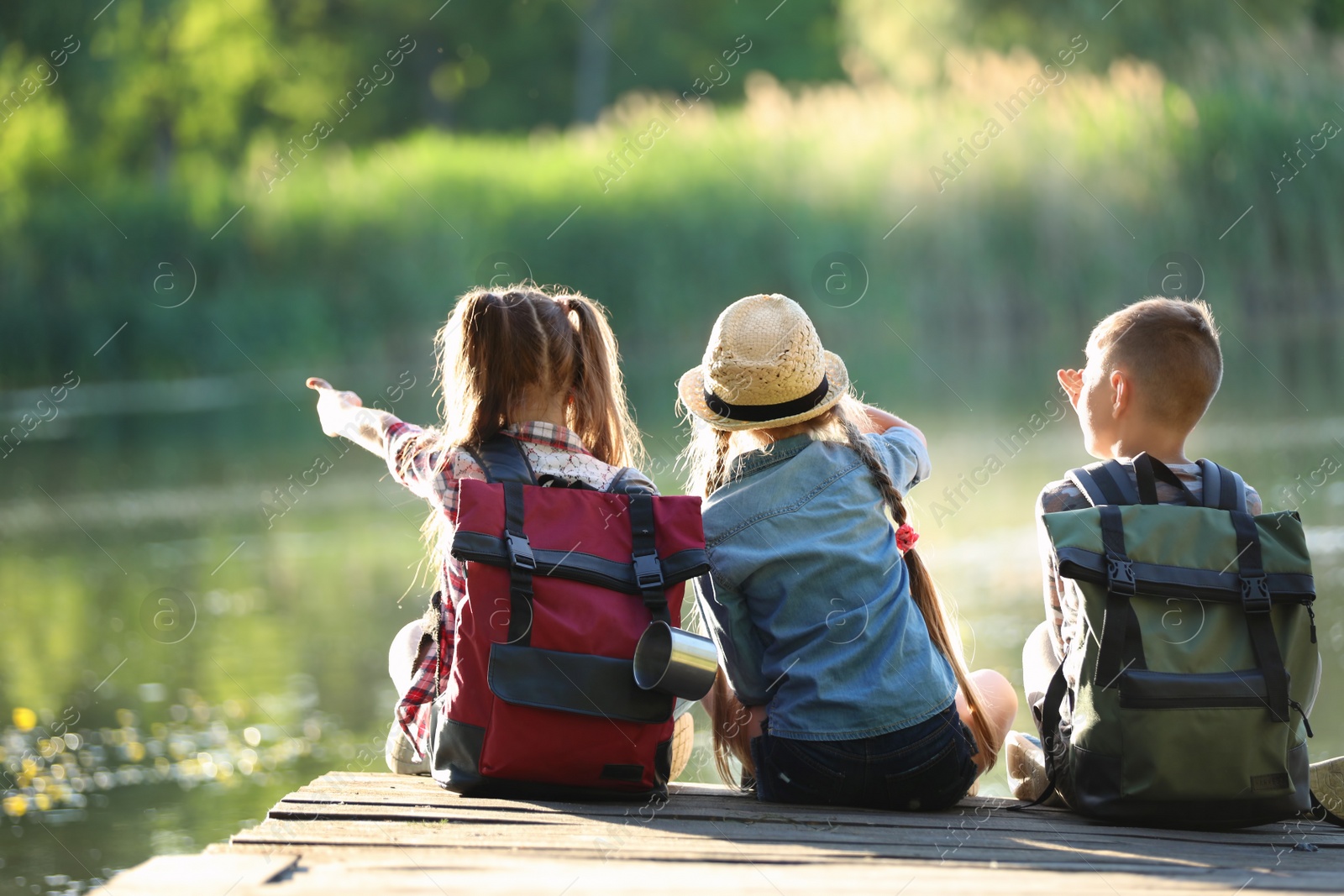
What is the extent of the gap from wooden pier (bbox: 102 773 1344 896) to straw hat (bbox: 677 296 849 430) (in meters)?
0.60

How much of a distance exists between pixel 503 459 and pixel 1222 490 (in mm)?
1073

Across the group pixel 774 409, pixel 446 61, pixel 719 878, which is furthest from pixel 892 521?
pixel 446 61

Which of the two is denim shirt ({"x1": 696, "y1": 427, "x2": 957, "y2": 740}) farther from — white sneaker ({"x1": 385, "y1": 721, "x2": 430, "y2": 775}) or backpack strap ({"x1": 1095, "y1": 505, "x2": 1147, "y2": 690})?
white sneaker ({"x1": 385, "y1": 721, "x2": 430, "y2": 775})

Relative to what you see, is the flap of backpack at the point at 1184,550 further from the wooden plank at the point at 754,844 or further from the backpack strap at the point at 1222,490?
the wooden plank at the point at 754,844

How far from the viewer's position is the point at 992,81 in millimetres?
12656

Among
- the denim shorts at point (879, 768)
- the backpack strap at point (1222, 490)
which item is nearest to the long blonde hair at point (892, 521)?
the denim shorts at point (879, 768)

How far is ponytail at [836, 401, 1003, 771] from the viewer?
7.88ft

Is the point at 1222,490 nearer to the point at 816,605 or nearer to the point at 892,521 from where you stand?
the point at 892,521

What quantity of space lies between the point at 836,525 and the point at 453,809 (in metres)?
0.70

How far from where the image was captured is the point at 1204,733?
2086 millimetres

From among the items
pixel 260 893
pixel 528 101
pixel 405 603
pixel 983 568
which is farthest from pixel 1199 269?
pixel 528 101

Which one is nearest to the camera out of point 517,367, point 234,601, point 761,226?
point 517,367

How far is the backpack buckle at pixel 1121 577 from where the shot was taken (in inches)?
82.9

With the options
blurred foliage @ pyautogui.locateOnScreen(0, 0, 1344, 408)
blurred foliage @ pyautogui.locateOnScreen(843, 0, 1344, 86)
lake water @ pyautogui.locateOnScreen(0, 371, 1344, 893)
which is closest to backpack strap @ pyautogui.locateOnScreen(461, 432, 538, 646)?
lake water @ pyautogui.locateOnScreen(0, 371, 1344, 893)
